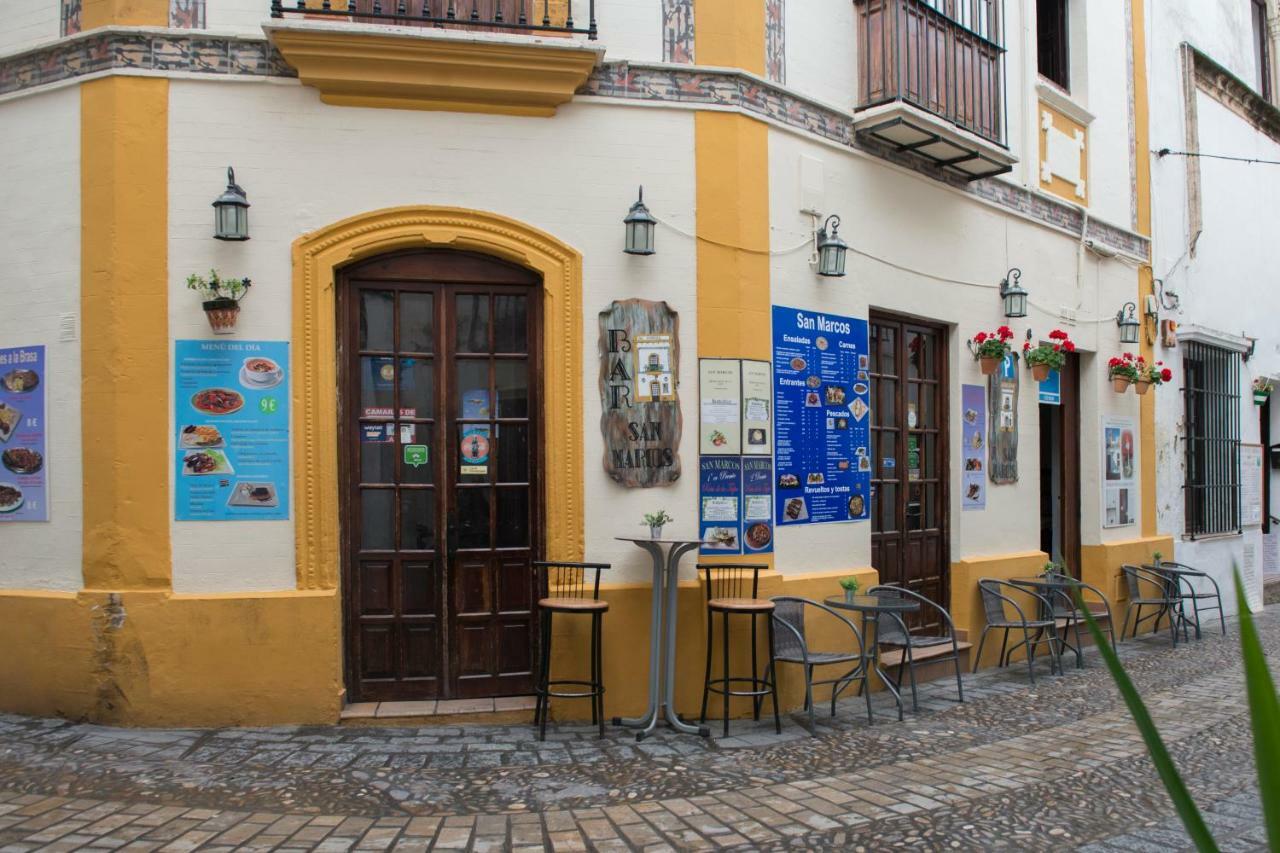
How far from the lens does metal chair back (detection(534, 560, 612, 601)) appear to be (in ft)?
21.2

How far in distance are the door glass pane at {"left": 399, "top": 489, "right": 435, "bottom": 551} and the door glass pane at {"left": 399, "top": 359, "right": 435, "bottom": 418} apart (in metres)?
0.52

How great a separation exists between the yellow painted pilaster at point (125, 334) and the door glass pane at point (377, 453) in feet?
3.87

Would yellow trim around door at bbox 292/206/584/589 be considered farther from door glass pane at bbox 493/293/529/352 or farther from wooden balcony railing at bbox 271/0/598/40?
wooden balcony railing at bbox 271/0/598/40

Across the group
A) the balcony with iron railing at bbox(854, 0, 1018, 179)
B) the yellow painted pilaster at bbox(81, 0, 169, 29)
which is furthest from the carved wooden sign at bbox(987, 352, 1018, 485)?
the yellow painted pilaster at bbox(81, 0, 169, 29)

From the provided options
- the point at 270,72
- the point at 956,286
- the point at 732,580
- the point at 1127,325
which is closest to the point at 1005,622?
the point at 956,286

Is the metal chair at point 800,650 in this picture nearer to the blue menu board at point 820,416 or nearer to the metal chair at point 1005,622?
the blue menu board at point 820,416

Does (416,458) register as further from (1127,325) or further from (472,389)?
(1127,325)

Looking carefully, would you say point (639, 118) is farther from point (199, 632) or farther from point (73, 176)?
point (199, 632)

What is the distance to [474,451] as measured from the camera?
6668 millimetres

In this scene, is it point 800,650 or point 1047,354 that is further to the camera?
point 1047,354

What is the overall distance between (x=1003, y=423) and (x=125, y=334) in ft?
23.7

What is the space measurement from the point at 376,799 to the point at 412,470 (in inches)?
90.1

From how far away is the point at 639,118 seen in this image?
6.84 meters

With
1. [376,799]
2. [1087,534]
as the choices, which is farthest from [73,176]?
[1087,534]
